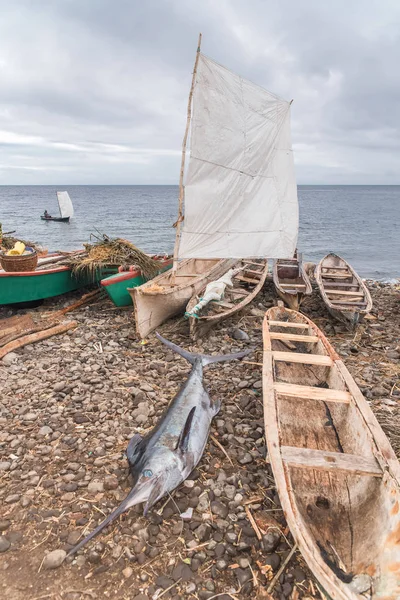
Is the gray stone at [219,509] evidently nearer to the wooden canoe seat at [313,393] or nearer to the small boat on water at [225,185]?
the wooden canoe seat at [313,393]

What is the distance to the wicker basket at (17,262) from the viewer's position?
10.7 metres

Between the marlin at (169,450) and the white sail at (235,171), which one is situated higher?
the white sail at (235,171)

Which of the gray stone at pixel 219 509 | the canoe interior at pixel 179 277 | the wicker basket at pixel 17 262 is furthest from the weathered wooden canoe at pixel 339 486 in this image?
the wicker basket at pixel 17 262

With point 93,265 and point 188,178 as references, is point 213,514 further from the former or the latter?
point 93,265

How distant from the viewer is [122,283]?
11273mm

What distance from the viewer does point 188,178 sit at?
9617 mm

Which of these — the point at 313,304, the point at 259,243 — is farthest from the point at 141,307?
the point at 313,304

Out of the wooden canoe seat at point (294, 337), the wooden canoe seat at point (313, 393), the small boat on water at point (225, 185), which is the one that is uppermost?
the small boat on water at point (225, 185)

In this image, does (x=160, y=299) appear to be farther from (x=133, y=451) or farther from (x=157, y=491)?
(x=157, y=491)

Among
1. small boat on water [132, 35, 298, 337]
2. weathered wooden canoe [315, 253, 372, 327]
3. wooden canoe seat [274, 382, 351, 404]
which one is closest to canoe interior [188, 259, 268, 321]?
small boat on water [132, 35, 298, 337]

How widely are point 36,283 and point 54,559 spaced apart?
29.9 ft

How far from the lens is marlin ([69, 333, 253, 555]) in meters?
4.06

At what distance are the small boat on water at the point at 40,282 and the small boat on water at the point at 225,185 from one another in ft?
12.0

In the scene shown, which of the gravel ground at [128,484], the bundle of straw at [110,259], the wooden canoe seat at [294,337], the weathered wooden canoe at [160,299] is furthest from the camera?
the bundle of straw at [110,259]
